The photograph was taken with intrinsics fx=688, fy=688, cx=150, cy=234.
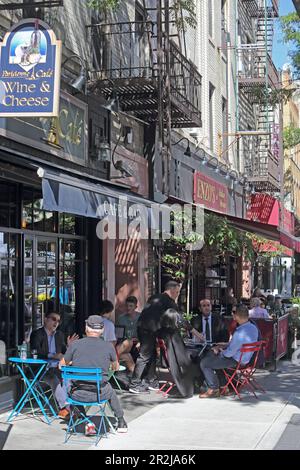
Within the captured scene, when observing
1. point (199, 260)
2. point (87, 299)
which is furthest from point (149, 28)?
point (87, 299)

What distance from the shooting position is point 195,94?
1630cm

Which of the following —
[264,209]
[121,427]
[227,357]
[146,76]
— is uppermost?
[146,76]

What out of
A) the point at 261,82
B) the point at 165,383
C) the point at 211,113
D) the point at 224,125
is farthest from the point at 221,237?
the point at 261,82

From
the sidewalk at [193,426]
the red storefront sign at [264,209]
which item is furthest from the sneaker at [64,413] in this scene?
the red storefront sign at [264,209]

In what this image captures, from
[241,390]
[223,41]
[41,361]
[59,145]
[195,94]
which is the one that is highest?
[223,41]

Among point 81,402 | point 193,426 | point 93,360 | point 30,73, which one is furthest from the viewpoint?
point 30,73

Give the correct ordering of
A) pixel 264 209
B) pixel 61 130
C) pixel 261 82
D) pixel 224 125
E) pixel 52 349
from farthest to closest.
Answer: pixel 264 209 → pixel 261 82 → pixel 224 125 → pixel 61 130 → pixel 52 349

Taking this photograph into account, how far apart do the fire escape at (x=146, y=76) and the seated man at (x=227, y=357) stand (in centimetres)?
516

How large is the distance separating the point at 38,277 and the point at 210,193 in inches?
386

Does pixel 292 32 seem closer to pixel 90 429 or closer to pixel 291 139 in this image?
pixel 90 429

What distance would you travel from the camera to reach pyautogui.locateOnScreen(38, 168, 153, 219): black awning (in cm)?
820

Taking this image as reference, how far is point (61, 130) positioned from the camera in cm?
1091

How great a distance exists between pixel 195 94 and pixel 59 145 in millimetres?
6414

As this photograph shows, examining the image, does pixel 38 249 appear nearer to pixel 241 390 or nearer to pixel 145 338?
pixel 145 338
